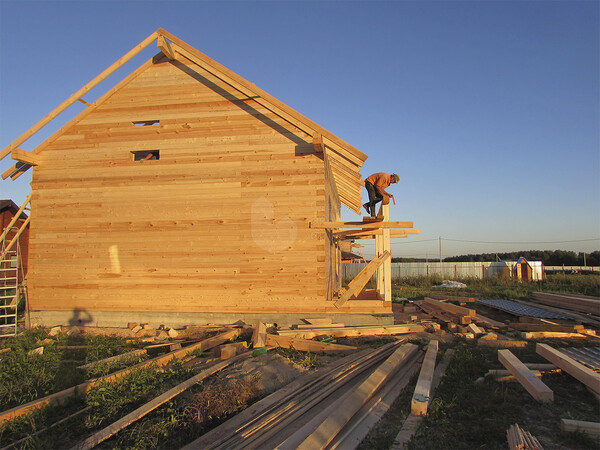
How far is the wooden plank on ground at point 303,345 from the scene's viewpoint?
25.6 ft

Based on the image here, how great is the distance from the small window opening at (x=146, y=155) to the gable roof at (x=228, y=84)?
1.75 m

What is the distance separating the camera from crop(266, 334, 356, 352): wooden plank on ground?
25.6 feet

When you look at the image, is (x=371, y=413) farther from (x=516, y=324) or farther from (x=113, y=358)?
(x=516, y=324)

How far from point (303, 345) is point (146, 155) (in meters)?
8.03

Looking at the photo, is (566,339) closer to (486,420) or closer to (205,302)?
(486,420)

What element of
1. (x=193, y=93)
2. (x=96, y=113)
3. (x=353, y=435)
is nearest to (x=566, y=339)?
(x=353, y=435)

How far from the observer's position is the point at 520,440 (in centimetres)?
353

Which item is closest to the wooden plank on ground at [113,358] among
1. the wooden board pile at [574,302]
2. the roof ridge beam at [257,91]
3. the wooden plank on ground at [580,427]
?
the roof ridge beam at [257,91]

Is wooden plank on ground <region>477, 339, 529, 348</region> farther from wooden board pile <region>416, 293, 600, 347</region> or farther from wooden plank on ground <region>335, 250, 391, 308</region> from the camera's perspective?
wooden plank on ground <region>335, 250, 391, 308</region>

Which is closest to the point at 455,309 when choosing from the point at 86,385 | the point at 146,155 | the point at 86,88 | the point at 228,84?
the point at 228,84

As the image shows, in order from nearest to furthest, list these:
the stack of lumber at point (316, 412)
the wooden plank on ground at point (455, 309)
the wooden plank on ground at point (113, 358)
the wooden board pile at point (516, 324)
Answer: the stack of lumber at point (316, 412) → the wooden plank on ground at point (113, 358) → the wooden board pile at point (516, 324) → the wooden plank on ground at point (455, 309)

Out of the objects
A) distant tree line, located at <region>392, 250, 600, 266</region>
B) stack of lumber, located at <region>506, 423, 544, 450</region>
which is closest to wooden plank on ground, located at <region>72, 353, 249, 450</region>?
stack of lumber, located at <region>506, 423, 544, 450</region>

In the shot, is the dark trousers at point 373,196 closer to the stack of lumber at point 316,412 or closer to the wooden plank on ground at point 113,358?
the stack of lumber at point 316,412

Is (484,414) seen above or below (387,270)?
below
